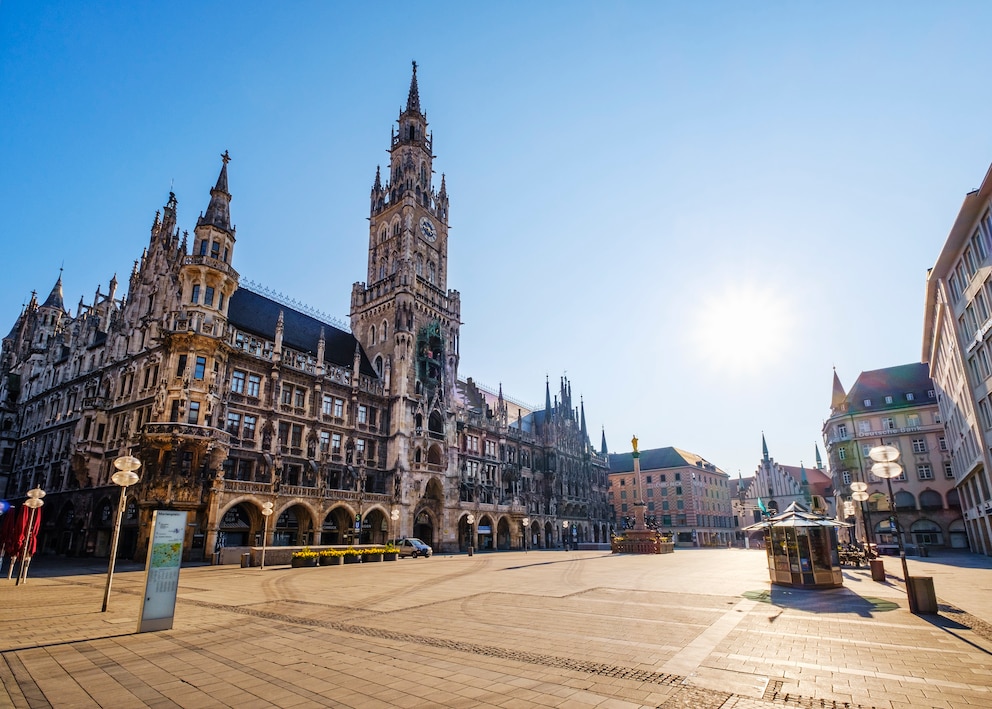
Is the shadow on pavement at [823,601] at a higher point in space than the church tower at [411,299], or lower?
lower

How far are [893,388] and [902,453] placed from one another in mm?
8602

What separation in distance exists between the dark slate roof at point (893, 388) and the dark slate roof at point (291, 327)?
5587 cm

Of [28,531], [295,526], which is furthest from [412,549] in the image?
[28,531]

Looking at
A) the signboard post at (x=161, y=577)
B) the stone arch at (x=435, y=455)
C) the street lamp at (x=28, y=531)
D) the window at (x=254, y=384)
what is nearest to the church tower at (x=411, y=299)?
the stone arch at (x=435, y=455)

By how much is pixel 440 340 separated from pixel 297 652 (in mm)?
50245

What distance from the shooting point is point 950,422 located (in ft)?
148

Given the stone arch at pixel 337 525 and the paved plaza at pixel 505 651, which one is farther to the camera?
the stone arch at pixel 337 525

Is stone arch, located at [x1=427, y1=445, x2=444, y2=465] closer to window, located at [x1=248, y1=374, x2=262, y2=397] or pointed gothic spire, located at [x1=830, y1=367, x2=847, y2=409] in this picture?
window, located at [x1=248, y1=374, x2=262, y2=397]

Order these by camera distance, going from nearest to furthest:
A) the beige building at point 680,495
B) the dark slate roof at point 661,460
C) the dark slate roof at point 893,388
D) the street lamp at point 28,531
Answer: the street lamp at point 28,531, the dark slate roof at point 893,388, the beige building at point 680,495, the dark slate roof at point 661,460

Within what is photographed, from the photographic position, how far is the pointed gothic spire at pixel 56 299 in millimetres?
63031

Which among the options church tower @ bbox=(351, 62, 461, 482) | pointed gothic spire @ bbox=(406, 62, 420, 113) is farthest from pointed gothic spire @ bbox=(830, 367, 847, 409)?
pointed gothic spire @ bbox=(406, 62, 420, 113)

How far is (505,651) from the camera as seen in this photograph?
8.38 meters

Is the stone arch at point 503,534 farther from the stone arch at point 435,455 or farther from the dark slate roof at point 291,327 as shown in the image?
the dark slate roof at point 291,327

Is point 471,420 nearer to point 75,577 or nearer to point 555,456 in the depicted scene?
point 555,456
